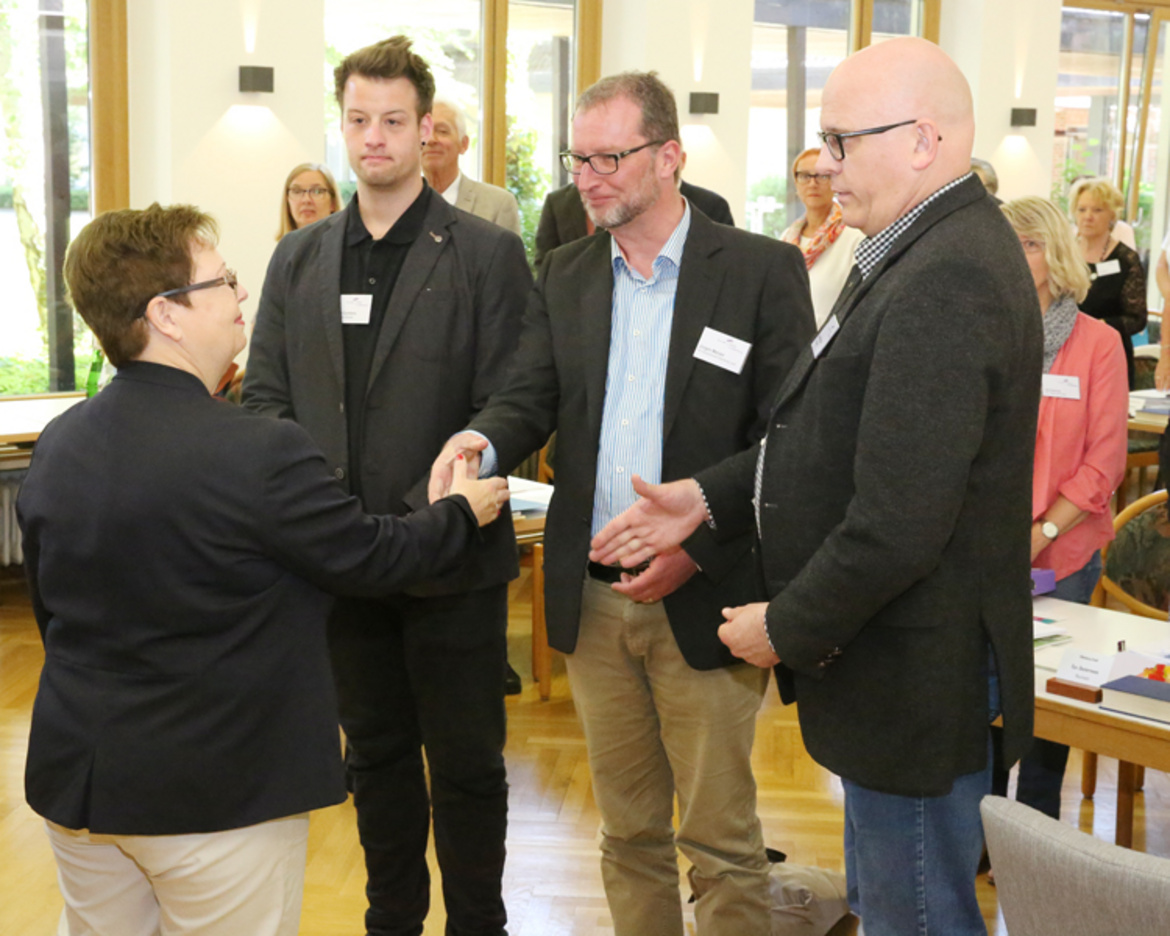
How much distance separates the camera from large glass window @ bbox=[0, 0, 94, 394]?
715 cm

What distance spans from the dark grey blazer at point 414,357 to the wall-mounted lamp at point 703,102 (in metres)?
7.01

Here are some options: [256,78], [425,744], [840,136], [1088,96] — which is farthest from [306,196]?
[1088,96]

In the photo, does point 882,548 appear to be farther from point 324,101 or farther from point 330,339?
point 324,101

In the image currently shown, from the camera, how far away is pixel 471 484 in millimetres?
2236

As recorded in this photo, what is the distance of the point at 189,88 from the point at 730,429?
5.94 m

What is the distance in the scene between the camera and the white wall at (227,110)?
721 centimetres

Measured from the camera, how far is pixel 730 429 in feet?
7.57

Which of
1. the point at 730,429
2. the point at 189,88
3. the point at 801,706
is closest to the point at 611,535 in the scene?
the point at 730,429

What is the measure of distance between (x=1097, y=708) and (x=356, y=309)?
1.62 meters

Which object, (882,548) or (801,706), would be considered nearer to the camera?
(882,548)

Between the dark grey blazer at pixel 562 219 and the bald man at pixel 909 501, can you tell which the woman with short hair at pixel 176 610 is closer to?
the bald man at pixel 909 501

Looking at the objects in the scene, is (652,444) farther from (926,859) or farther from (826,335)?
(926,859)

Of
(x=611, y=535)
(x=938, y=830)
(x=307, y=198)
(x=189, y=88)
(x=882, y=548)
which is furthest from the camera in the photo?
(x=189, y=88)

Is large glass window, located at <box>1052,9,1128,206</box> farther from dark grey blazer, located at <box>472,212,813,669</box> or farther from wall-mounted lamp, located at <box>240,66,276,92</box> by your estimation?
dark grey blazer, located at <box>472,212,813,669</box>
